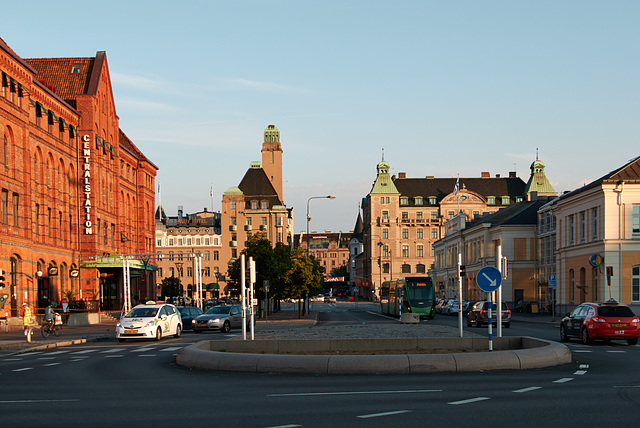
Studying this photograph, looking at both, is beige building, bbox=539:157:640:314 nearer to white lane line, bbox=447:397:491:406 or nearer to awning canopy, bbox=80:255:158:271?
awning canopy, bbox=80:255:158:271

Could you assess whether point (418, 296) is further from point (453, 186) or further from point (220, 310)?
point (453, 186)

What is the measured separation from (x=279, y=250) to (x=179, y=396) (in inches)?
2194

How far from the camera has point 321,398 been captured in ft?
42.7

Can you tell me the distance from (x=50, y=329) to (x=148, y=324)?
6827 millimetres

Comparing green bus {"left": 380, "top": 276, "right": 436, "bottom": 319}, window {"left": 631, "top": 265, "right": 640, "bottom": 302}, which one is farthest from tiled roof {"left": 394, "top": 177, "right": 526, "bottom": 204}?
window {"left": 631, "top": 265, "right": 640, "bottom": 302}

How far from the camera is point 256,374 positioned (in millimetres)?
17234

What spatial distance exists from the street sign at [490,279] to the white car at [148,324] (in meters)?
16.6

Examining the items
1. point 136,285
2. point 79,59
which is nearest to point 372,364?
point 79,59

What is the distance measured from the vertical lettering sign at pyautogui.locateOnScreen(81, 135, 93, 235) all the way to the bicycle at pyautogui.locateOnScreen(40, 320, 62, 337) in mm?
24342

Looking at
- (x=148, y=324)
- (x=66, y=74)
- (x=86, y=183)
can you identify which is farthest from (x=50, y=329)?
(x=66, y=74)

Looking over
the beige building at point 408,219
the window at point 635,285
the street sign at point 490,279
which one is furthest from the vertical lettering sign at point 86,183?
the beige building at point 408,219

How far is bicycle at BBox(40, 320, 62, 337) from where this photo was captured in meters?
36.5

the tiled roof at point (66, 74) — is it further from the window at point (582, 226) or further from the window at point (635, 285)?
the window at point (635, 285)

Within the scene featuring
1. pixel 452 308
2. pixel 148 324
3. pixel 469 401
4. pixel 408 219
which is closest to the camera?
pixel 469 401
